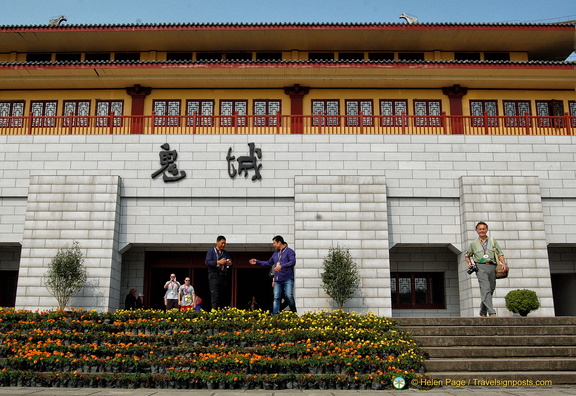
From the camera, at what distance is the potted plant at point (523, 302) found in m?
12.1

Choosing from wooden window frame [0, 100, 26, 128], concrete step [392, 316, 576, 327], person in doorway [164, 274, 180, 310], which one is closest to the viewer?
concrete step [392, 316, 576, 327]

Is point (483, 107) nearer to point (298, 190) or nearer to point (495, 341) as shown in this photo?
point (298, 190)

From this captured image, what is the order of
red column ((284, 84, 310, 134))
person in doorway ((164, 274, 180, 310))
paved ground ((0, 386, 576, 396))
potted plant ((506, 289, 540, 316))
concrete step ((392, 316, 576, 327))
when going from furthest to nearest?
red column ((284, 84, 310, 134))
person in doorway ((164, 274, 180, 310))
potted plant ((506, 289, 540, 316))
concrete step ((392, 316, 576, 327))
paved ground ((0, 386, 576, 396))

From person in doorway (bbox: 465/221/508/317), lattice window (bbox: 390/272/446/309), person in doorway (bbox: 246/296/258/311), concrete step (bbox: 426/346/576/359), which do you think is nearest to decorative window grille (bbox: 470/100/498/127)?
lattice window (bbox: 390/272/446/309)

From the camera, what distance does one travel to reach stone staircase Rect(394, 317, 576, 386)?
788 centimetres

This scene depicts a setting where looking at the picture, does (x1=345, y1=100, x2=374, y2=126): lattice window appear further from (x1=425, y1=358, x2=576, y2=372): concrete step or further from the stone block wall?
(x1=425, y1=358, x2=576, y2=372): concrete step

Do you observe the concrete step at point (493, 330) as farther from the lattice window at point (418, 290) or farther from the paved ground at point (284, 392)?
the lattice window at point (418, 290)

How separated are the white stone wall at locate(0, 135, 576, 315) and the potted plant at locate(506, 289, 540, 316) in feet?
4.03

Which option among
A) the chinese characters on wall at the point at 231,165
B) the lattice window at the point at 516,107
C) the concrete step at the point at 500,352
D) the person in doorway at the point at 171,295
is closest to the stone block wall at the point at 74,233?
the chinese characters on wall at the point at 231,165

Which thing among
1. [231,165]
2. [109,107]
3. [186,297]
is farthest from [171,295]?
[109,107]

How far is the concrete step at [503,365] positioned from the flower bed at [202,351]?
35 cm

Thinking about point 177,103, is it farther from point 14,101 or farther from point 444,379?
point 444,379

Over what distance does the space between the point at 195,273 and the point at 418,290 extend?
575 cm

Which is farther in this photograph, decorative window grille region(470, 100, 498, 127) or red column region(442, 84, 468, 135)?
decorative window grille region(470, 100, 498, 127)
